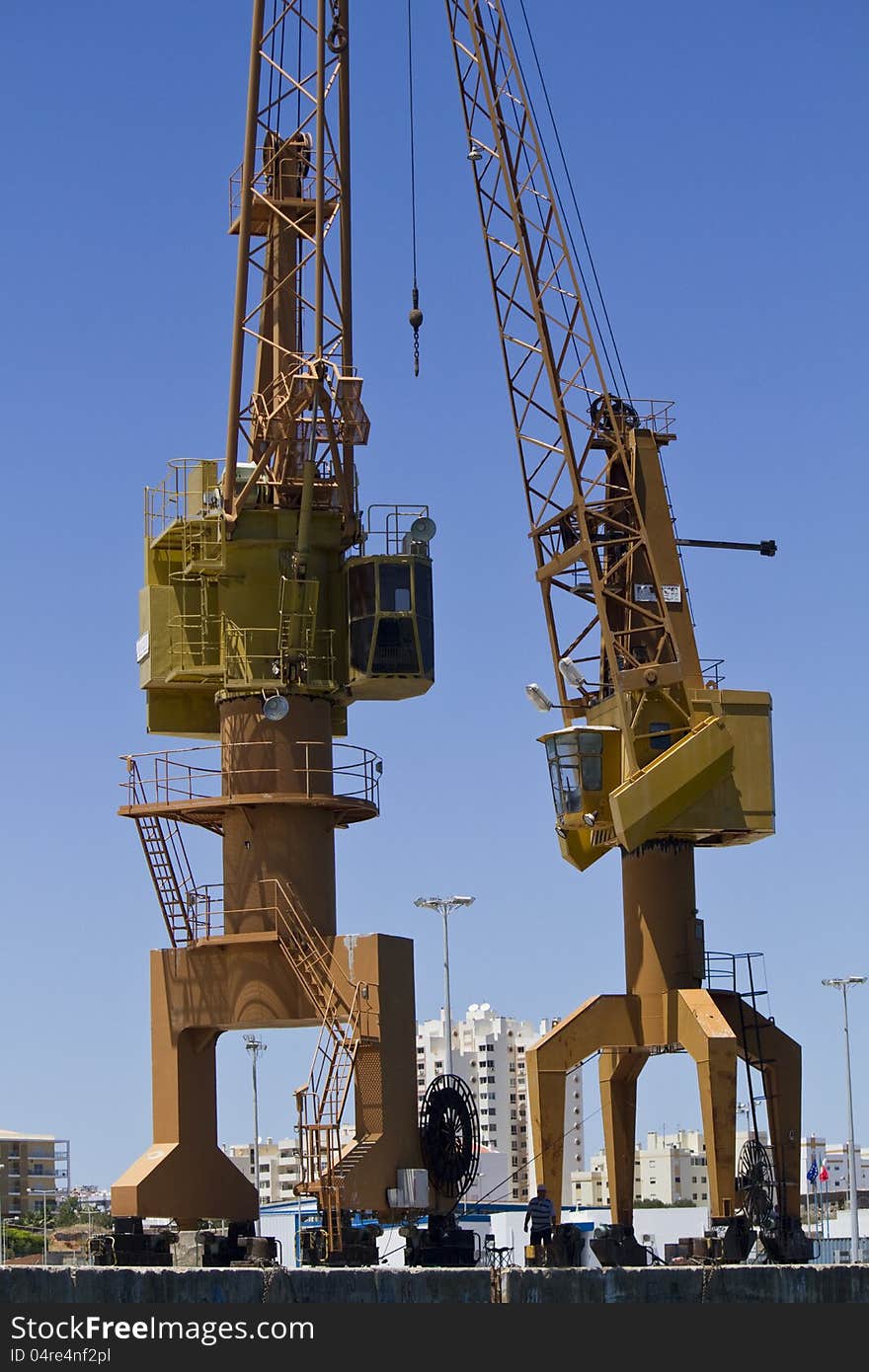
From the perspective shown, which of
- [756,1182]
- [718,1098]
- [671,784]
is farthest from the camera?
[756,1182]

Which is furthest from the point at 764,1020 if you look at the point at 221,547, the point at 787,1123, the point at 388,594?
the point at 221,547

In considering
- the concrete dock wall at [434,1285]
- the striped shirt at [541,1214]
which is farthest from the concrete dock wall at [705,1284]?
the striped shirt at [541,1214]

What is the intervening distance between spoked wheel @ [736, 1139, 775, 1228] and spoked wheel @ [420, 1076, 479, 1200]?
7314mm

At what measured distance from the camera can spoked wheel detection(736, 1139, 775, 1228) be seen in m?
56.7

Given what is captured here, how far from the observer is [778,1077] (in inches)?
2314

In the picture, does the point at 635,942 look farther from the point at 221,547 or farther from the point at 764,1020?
the point at 221,547

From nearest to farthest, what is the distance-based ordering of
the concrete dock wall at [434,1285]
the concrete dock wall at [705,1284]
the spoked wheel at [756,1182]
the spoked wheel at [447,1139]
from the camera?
the concrete dock wall at [434,1285] → the concrete dock wall at [705,1284] → the spoked wheel at [447,1139] → the spoked wheel at [756,1182]

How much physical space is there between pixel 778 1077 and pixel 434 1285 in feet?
67.4

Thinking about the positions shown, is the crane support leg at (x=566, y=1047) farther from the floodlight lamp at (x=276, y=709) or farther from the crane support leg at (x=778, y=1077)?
the floodlight lamp at (x=276, y=709)

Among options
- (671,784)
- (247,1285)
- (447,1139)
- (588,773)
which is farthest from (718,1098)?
(247,1285)

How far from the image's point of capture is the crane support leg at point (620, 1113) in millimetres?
59312

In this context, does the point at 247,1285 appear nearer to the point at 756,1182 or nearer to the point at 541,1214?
the point at 541,1214

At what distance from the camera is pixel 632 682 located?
190 ft

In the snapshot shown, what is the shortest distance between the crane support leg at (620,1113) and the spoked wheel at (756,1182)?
9.70ft
